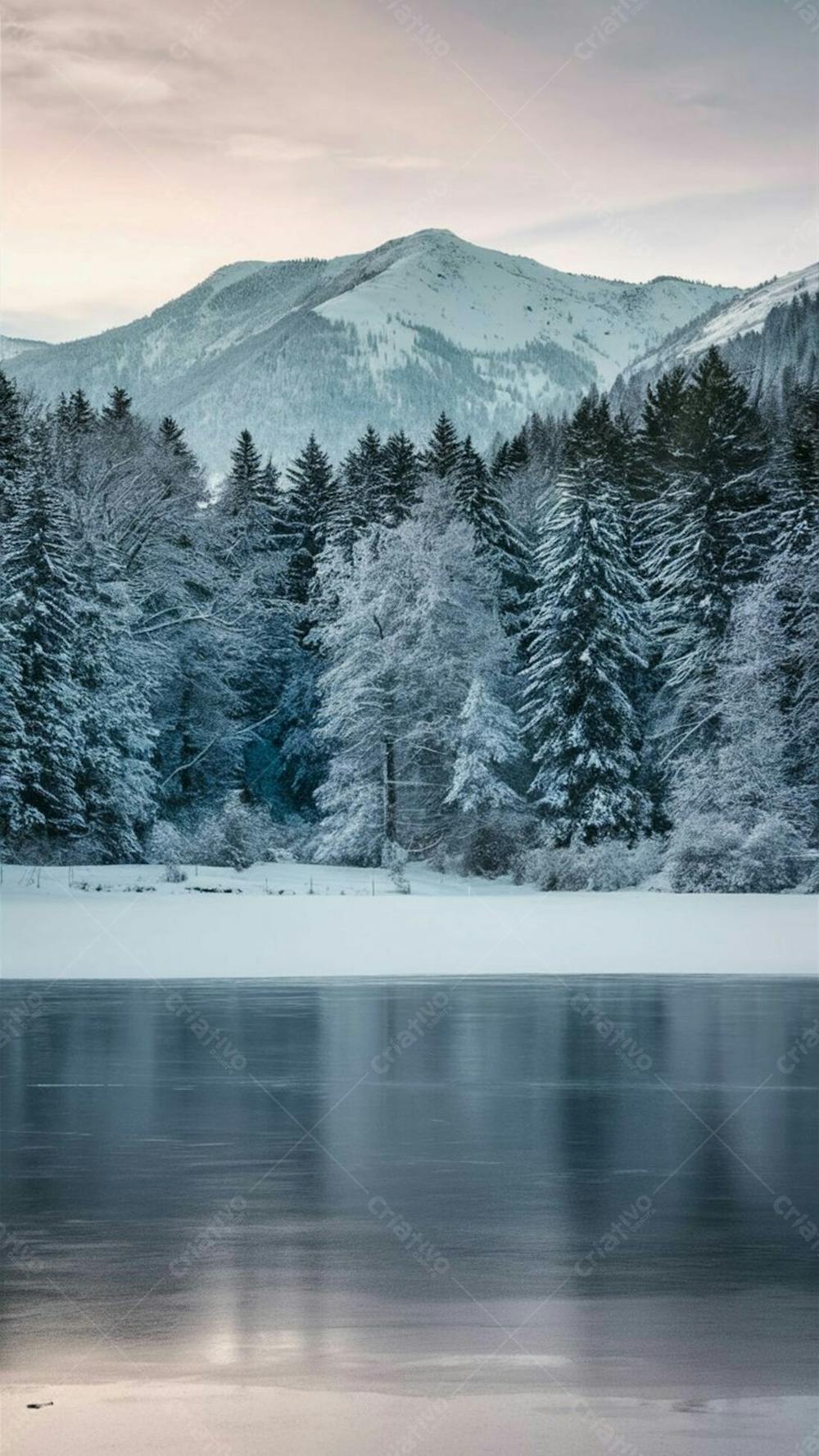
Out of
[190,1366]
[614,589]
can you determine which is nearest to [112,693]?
[614,589]

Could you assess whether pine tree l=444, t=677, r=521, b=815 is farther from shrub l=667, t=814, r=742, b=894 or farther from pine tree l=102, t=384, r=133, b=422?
pine tree l=102, t=384, r=133, b=422

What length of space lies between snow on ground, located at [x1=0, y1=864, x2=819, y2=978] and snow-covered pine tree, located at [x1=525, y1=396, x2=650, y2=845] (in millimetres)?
12388

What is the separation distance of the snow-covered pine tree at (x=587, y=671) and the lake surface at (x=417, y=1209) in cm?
4489

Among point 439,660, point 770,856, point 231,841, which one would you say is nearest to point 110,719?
point 231,841

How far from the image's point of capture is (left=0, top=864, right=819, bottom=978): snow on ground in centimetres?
3694

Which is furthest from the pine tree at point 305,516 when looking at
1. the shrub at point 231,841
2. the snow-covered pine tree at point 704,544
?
the shrub at point 231,841

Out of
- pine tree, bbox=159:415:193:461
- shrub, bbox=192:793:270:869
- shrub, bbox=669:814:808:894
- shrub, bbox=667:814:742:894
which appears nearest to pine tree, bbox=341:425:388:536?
pine tree, bbox=159:415:193:461

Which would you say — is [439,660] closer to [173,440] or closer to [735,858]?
[735,858]

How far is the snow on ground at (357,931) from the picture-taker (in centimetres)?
3694

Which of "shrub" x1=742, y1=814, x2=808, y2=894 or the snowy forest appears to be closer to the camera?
"shrub" x1=742, y1=814, x2=808, y2=894

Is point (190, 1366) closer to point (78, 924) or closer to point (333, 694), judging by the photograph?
point (78, 924)

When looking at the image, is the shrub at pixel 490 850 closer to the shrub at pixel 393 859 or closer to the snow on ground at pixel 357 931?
the shrub at pixel 393 859

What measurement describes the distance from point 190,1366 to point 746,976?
27086 millimetres

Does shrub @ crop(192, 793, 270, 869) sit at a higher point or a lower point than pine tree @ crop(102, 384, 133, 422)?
lower
